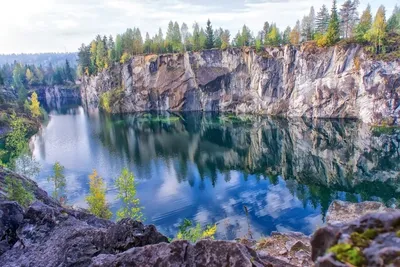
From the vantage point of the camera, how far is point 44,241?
36.0ft

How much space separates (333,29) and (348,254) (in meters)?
80.7

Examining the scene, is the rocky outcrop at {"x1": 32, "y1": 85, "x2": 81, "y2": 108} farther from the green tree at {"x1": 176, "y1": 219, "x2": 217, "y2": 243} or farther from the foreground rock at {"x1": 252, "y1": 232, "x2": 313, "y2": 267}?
the foreground rock at {"x1": 252, "y1": 232, "x2": 313, "y2": 267}

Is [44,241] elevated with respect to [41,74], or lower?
lower

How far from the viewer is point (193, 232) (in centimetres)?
2416

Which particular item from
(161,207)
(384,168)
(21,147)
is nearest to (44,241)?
(161,207)

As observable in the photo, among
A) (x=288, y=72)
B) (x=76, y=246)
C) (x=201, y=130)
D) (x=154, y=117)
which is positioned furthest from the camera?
(x=154, y=117)

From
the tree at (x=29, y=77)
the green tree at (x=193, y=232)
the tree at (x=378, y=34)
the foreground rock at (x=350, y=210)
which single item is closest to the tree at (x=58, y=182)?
the green tree at (x=193, y=232)

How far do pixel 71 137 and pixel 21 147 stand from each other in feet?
68.5

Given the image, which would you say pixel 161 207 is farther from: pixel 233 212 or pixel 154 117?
pixel 154 117

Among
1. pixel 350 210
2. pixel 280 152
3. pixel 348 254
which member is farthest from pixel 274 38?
pixel 348 254

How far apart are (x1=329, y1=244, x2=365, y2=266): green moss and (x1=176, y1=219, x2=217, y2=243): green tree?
17.2 metres

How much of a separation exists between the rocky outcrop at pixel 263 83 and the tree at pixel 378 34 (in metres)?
3.31

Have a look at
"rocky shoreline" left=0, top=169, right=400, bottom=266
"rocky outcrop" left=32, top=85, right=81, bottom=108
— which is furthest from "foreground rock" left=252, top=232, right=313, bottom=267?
"rocky outcrop" left=32, top=85, right=81, bottom=108

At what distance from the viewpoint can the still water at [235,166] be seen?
3262 cm
